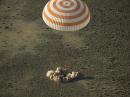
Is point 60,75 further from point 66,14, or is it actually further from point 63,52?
point 66,14

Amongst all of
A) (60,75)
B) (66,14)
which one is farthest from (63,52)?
(66,14)

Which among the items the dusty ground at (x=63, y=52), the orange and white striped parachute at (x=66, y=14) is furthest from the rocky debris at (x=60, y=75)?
the orange and white striped parachute at (x=66, y=14)

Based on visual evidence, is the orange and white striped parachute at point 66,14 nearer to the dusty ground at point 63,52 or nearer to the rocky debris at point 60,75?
the rocky debris at point 60,75

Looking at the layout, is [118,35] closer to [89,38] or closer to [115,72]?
[89,38]

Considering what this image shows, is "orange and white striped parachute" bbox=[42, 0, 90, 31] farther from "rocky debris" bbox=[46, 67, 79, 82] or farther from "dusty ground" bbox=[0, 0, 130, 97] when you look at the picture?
"dusty ground" bbox=[0, 0, 130, 97]

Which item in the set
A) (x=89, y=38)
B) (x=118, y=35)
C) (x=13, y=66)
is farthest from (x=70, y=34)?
(x=13, y=66)

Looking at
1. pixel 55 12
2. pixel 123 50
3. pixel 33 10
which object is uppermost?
pixel 55 12

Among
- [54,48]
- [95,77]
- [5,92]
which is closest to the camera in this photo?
[5,92]
